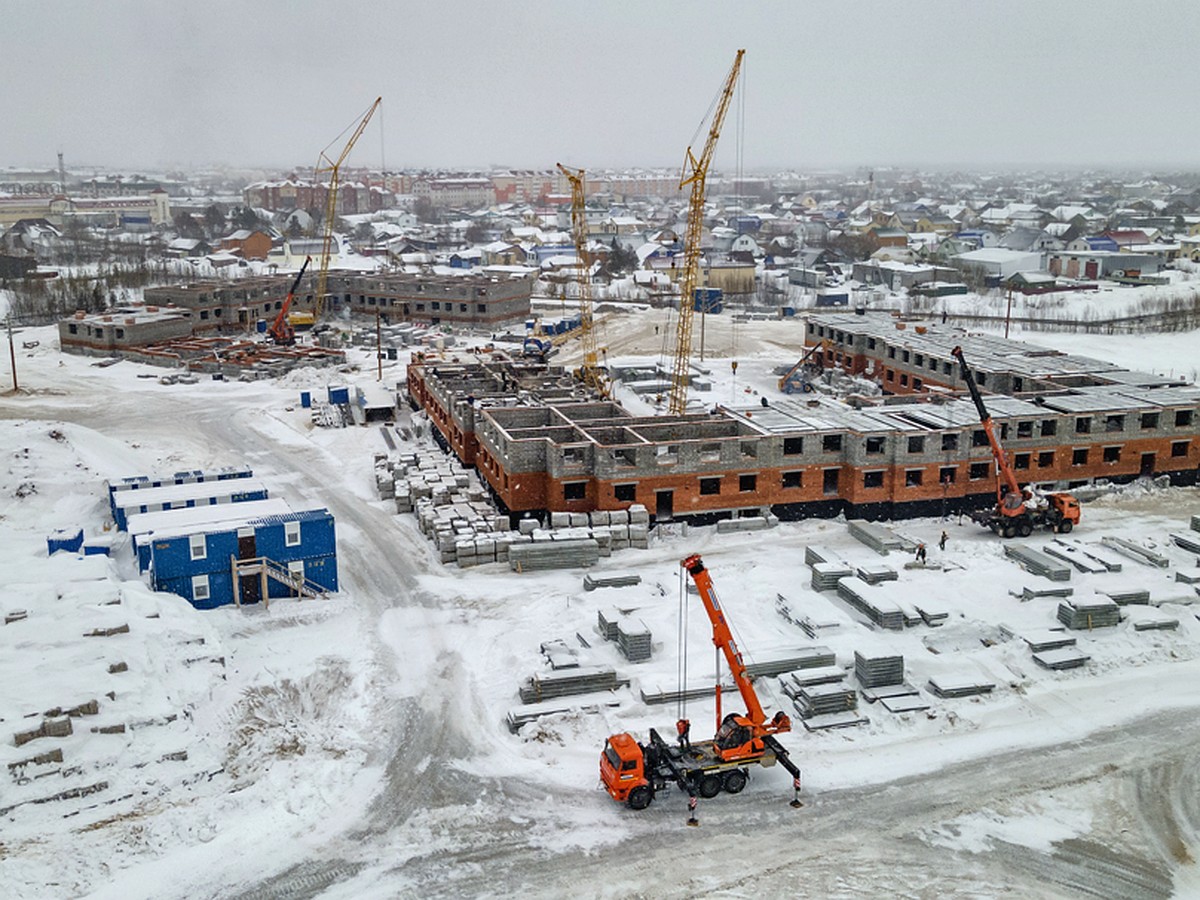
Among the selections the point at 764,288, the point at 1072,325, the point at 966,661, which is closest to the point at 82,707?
the point at 966,661

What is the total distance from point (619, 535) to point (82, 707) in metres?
17.0

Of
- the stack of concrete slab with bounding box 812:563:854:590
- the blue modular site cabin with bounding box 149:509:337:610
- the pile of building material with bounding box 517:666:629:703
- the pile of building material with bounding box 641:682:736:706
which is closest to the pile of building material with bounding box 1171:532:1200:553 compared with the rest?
the stack of concrete slab with bounding box 812:563:854:590

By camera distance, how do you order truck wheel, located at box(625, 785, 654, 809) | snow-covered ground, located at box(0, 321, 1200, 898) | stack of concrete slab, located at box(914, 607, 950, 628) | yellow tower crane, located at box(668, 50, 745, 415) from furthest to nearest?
yellow tower crane, located at box(668, 50, 745, 415) < stack of concrete slab, located at box(914, 607, 950, 628) < truck wheel, located at box(625, 785, 654, 809) < snow-covered ground, located at box(0, 321, 1200, 898)

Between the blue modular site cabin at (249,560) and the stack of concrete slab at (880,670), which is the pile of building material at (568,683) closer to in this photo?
the stack of concrete slab at (880,670)

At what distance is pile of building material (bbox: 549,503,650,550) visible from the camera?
32562 millimetres

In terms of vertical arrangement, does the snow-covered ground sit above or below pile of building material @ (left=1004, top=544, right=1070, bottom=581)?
below

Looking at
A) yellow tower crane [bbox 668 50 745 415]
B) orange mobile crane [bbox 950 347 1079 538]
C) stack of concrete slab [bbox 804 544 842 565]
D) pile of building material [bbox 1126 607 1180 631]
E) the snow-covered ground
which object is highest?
yellow tower crane [bbox 668 50 745 415]

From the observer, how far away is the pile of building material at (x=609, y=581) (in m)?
29.2

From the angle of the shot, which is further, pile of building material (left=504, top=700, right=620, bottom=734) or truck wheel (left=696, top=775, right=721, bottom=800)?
pile of building material (left=504, top=700, right=620, bottom=734)

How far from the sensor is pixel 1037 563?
2983 cm

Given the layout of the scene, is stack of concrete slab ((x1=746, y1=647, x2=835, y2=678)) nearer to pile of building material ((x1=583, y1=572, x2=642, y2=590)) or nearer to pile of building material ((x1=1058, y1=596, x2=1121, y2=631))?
pile of building material ((x1=583, y1=572, x2=642, y2=590))

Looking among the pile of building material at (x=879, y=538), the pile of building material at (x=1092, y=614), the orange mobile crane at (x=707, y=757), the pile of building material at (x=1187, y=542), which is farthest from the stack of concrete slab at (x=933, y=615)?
the pile of building material at (x=1187, y=542)

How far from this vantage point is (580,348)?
247ft

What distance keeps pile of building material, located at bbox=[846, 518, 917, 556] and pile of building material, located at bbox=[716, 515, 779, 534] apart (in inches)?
108
